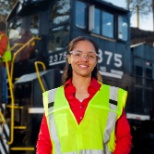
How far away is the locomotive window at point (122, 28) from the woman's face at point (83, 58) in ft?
14.0

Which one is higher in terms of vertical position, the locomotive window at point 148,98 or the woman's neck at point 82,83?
the woman's neck at point 82,83

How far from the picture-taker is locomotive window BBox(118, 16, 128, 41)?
608 cm

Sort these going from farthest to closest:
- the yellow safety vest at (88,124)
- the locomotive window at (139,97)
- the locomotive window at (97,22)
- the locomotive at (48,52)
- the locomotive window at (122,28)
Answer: the locomotive window at (139,97)
the locomotive window at (122,28)
the locomotive window at (97,22)
the locomotive at (48,52)
the yellow safety vest at (88,124)

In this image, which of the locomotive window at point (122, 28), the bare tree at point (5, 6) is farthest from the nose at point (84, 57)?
the bare tree at point (5, 6)

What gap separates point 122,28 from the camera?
6129 mm

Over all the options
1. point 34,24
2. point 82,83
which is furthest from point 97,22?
point 82,83

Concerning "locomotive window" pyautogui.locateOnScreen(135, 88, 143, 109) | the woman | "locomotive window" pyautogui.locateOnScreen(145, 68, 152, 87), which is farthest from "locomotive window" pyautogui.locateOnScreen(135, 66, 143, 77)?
the woman

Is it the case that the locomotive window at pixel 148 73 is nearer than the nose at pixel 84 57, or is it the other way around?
the nose at pixel 84 57

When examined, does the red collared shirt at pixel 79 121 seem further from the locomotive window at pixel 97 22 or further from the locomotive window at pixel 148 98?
the locomotive window at pixel 148 98

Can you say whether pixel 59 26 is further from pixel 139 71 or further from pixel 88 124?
pixel 88 124

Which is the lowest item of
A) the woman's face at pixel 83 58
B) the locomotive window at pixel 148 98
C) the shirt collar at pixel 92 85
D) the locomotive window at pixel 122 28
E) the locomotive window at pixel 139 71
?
the locomotive window at pixel 148 98

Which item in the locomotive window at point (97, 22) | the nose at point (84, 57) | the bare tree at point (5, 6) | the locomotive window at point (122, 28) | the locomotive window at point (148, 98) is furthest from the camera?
the bare tree at point (5, 6)

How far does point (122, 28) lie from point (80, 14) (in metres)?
1.04

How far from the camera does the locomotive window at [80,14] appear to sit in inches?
214
